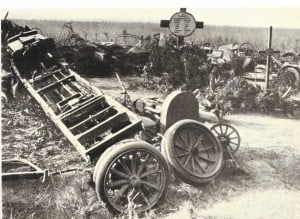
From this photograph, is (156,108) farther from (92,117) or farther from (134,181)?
(134,181)

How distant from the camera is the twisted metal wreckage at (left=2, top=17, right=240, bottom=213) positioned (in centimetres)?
286

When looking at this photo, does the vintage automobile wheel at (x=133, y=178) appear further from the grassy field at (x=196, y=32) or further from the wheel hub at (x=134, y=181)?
the grassy field at (x=196, y=32)

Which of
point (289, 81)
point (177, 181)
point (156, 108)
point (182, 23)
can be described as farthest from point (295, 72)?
point (177, 181)

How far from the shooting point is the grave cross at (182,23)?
10.3 ft

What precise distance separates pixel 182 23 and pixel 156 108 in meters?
0.62

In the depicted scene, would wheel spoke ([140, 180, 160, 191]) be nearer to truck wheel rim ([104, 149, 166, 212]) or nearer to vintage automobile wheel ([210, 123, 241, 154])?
truck wheel rim ([104, 149, 166, 212])

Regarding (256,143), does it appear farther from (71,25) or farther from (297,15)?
(71,25)

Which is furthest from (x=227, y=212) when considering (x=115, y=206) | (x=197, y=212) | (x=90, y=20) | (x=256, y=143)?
(x=90, y=20)

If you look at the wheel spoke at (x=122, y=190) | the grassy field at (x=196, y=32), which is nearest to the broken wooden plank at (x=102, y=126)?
Answer: the wheel spoke at (x=122, y=190)

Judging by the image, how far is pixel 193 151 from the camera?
10.1 feet

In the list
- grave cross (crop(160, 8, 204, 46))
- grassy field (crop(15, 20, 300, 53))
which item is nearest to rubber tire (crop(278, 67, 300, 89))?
grassy field (crop(15, 20, 300, 53))

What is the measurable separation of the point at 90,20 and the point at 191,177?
1.27 metres

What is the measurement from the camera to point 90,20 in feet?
10.3

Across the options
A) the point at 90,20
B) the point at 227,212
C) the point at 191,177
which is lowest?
the point at 227,212
